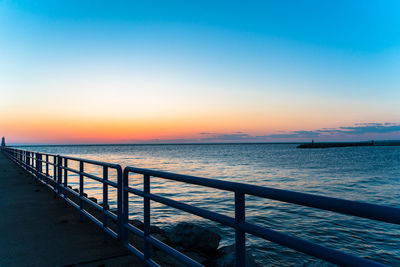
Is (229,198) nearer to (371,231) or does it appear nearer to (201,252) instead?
(371,231)

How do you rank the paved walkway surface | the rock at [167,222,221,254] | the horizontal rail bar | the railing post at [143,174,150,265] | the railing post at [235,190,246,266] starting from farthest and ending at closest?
the rock at [167,222,221,254]
the paved walkway surface
the railing post at [143,174,150,265]
the railing post at [235,190,246,266]
the horizontal rail bar

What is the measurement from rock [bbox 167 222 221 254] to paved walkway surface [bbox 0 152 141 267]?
90.6 inches

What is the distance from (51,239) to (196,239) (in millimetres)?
3335

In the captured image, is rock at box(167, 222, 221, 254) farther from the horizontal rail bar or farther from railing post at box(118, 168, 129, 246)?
the horizontal rail bar

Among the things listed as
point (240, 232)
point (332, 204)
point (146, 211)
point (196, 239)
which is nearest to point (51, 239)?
point (146, 211)

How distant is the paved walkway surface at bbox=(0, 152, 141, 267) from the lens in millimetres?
3896

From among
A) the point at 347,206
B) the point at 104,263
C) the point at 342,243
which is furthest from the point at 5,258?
the point at 342,243

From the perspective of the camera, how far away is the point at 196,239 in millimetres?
6938

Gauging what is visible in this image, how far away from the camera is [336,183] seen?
2300 centimetres

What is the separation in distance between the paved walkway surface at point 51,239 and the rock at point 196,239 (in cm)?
230

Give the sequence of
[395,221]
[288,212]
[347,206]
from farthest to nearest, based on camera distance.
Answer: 1. [288,212]
2. [347,206]
3. [395,221]

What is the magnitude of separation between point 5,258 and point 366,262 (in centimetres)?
453

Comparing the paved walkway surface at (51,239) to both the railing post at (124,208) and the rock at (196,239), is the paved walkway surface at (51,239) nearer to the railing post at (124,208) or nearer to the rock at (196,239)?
the railing post at (124,208)

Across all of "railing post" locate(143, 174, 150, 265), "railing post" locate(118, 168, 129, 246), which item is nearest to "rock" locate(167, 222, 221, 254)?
"railing post" locate(118, 168, 129, 246)
